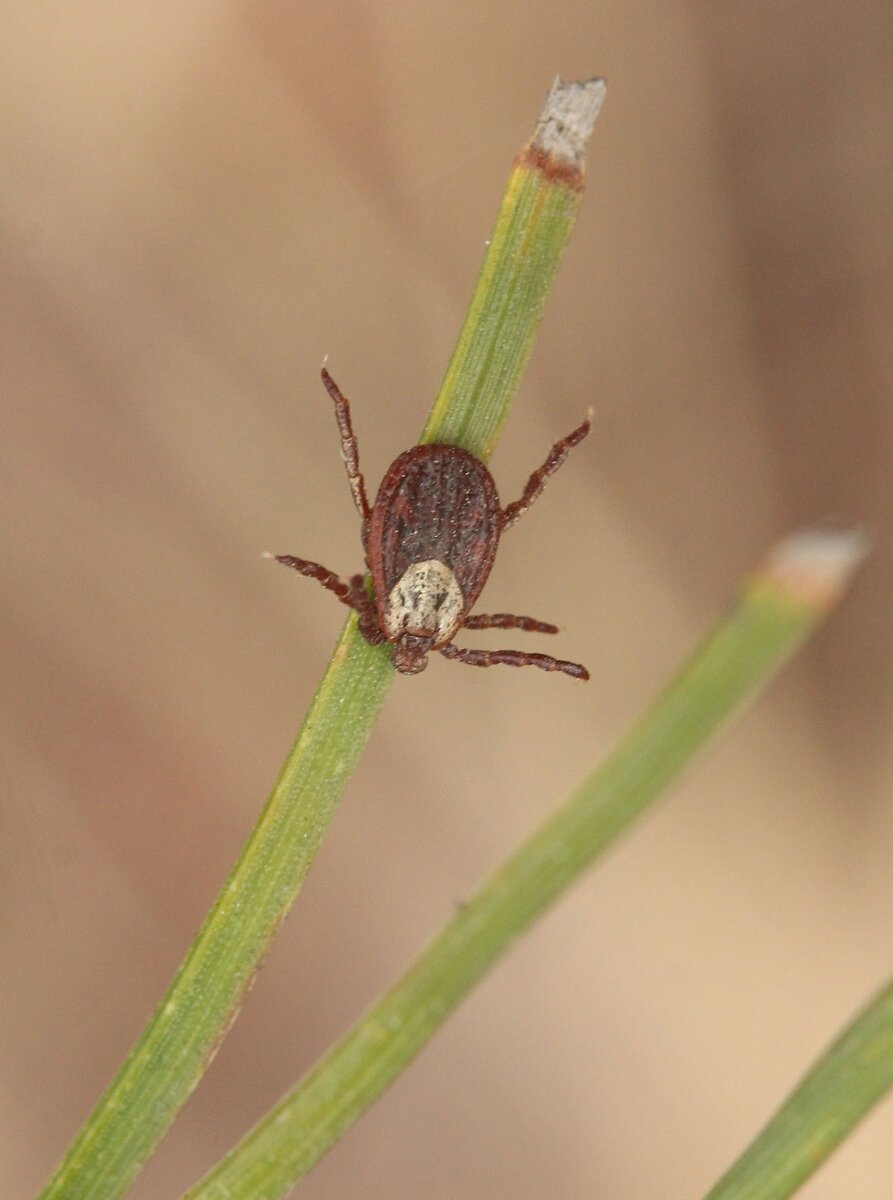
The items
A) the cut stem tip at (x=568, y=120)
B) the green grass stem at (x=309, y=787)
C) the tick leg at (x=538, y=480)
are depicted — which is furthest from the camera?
the tick leg at (x=538, y=480)

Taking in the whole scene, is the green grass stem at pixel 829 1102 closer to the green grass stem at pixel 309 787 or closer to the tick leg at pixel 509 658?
the green grass stem at pixel 309 787

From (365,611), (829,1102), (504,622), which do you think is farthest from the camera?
(504,622)

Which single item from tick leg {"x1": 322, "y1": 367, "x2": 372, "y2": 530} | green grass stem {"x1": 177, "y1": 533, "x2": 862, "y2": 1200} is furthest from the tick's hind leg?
green grass stem {"x1": 177, "y1": 533, "x2": 862, "y2": 1200}

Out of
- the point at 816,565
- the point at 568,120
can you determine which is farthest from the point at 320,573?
the point at 816,565

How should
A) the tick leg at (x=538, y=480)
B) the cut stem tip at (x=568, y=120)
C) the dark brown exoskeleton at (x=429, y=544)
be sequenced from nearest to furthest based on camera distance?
1. the cut stem tip at (x=568, y=120)
2. the dark brown exoskeleton at (x=429, y=544)
3. the tick leg at (x=538, y=480)

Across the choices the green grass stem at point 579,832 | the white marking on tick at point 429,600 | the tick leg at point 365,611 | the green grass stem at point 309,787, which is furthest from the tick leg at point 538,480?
the green grass stem at point 579,832

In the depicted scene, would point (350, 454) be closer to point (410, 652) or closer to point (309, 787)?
point (410, 652)

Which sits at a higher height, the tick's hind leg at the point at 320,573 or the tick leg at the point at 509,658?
the tick leg at the point at 509,658
